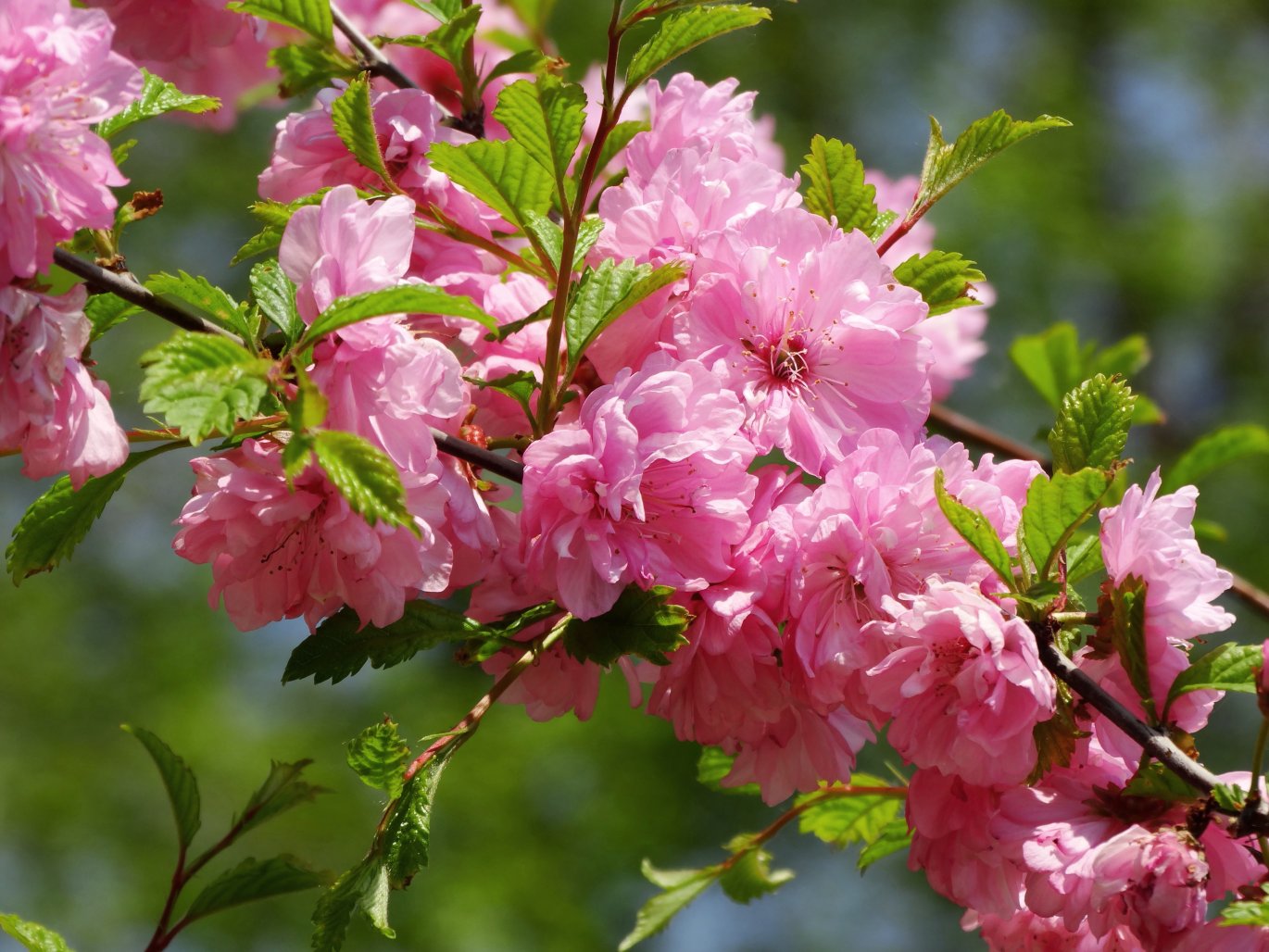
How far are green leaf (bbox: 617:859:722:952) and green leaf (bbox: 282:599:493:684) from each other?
43cm

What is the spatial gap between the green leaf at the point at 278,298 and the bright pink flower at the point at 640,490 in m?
0.16

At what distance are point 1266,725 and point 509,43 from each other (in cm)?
117

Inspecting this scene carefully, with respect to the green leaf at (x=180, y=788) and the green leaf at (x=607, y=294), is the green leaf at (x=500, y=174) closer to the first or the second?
the green leaf at (x=607, y=294)

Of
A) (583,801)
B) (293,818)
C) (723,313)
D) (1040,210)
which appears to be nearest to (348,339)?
(723,313)

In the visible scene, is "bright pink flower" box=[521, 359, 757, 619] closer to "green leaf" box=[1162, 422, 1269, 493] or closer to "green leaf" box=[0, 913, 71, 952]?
"green leaf" box=[0, 913, 71, 952]

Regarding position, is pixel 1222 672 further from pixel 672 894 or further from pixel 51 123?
pixel 51 123

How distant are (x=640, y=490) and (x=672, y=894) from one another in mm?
537

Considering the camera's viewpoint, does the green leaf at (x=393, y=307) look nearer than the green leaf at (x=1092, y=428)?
Yes

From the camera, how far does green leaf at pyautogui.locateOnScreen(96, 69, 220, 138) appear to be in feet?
2.67

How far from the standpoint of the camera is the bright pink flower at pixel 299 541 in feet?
2.44

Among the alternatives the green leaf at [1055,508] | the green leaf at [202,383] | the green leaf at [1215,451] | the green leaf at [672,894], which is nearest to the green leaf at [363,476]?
the green leaf at [202,383]

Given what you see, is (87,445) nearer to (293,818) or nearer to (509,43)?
(509,43)

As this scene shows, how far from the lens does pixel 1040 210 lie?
6898 millimetres

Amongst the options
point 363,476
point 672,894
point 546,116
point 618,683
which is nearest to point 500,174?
point 546,116
